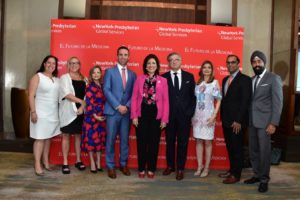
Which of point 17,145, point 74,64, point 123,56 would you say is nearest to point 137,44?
point 123,56

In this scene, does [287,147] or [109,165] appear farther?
[287,147]

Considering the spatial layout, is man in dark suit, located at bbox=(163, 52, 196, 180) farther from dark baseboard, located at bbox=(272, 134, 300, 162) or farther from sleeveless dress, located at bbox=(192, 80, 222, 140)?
dark baseboard, located at bbox=(272, 134, 300, 162)

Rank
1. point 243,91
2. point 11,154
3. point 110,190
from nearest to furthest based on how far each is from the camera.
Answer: point 110,190
point 243,91
point 11,154

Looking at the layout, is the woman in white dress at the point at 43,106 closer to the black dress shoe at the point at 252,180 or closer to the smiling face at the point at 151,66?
the smiling face at the point at 151,66

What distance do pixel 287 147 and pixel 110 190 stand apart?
311cm

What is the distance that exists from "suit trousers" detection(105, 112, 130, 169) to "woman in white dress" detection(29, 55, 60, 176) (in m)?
0.63

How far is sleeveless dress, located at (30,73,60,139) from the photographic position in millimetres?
4145

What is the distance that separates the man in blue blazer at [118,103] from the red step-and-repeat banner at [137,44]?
40 centimetres

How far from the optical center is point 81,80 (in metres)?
4.40

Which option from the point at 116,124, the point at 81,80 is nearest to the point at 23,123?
the point at 81,80

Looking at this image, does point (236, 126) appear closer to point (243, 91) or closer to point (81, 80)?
point (243, 91)

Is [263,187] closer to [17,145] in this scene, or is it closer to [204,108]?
[204,108]

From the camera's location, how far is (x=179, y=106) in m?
4.16

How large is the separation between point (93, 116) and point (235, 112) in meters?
1.61
